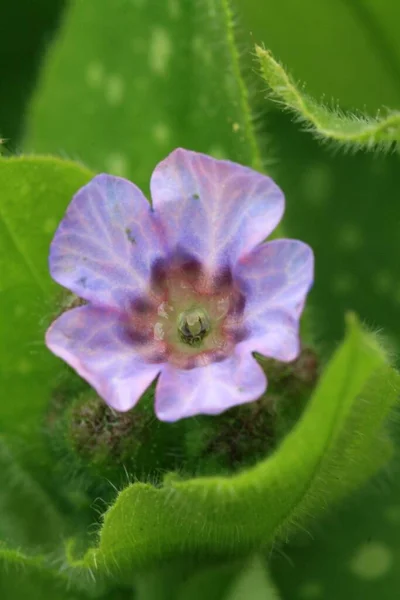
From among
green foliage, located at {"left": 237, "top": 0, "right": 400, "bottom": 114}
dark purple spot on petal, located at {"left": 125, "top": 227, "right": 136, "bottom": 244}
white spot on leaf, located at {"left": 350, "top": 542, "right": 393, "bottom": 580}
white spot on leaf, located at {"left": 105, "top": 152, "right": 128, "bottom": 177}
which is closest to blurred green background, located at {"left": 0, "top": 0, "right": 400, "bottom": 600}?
green foliage, located at {"left": 237, "top": 0, "right": 400, "bottom": 114}

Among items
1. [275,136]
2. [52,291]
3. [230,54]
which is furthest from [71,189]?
[275,136]

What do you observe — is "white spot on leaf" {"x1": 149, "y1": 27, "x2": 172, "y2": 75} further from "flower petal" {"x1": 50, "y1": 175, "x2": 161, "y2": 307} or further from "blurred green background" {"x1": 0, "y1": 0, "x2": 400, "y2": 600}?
"flower petal" {"x1": 50, "y1": 175, "x2": 161, "y2": 307}

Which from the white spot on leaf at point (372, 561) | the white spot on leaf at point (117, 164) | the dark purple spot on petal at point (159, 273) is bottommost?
the white spot on leaf at point (372, 561)

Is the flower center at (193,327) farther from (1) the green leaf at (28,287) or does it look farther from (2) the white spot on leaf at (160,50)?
(2) the white spot on leaf at (160,50)

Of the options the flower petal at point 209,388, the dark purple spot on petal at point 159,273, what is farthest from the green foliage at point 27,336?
the flower petal at point 209,388

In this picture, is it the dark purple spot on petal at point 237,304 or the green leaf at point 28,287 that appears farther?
the green leaf at point 28,287

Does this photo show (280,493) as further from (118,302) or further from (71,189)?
(71,189)
